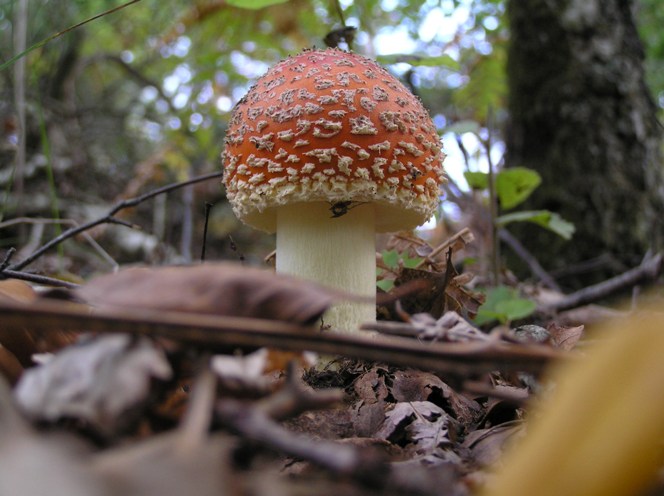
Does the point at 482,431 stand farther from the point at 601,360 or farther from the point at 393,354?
the point at 601,360

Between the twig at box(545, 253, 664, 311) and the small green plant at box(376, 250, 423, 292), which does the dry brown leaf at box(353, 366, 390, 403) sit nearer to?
the small green plant at box(376, 250, 423, 292)

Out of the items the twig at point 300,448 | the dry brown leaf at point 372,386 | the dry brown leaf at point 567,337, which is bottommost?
the dry brown leaf at point 372,386

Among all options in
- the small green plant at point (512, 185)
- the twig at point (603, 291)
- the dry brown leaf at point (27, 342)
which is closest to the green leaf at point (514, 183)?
the small green plant at point (512, 185)

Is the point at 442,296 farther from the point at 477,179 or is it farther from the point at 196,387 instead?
the point at 196,387

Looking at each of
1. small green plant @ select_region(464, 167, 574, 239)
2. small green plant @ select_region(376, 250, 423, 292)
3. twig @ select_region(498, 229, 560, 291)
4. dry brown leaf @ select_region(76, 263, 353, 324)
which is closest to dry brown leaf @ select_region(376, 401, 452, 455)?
dry brown leaf @ select_region(76, 263, 353, 324)

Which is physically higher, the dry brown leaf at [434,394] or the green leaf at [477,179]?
the green leaf at [477,179]

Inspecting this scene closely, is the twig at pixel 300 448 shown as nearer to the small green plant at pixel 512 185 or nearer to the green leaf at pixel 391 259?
the green leaf at pixel 391 259

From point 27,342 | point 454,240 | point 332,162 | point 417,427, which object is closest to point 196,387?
point 27,342

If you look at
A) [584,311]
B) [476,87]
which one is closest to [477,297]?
[584,311]
